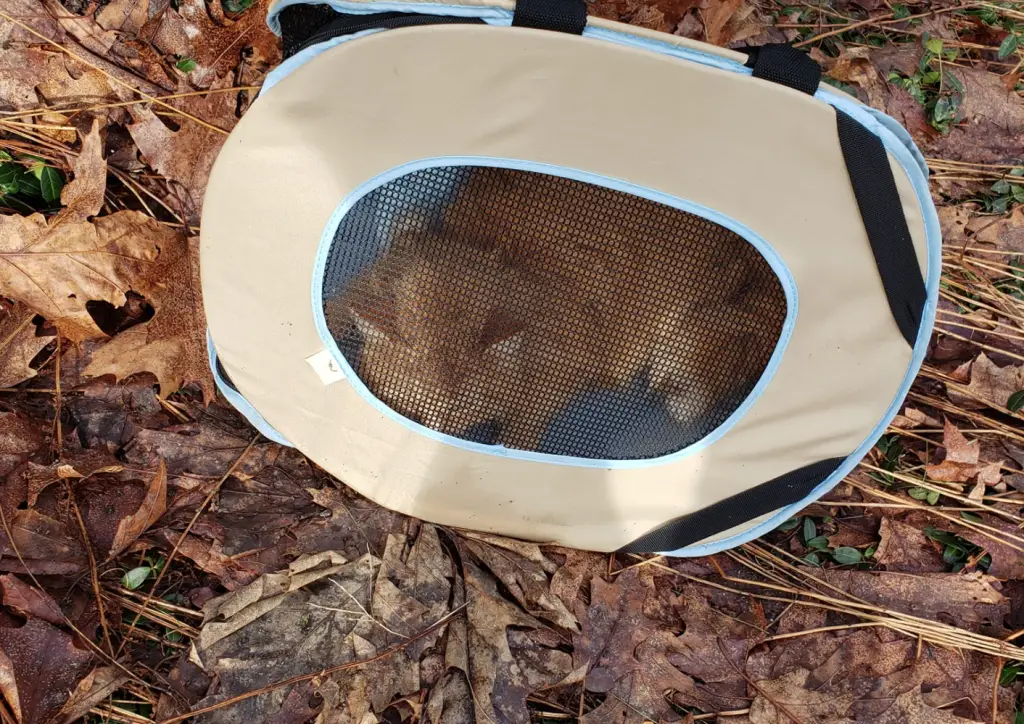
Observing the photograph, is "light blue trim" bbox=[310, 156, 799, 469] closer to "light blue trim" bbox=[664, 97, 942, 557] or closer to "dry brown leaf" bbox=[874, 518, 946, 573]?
"light blue trim" bbox=[664, 97, 942, 557]

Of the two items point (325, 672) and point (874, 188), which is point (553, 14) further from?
point (325, 672)

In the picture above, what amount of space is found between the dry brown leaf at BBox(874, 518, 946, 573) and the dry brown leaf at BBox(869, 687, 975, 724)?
9.6 inches

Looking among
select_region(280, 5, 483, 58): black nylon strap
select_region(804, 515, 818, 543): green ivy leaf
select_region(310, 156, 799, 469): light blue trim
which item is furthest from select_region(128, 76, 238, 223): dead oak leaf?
select_region(804, 515, 818, 543): green ivy leaf

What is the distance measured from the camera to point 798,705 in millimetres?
1296

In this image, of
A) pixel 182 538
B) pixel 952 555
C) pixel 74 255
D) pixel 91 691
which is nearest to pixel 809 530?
pixel 952 555

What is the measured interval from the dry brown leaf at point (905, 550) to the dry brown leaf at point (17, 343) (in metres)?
1.72

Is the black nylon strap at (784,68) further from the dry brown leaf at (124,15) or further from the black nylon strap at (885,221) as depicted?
the dry brown leaf at (124,15)

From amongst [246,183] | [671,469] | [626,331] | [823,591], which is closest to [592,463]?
[671,469]

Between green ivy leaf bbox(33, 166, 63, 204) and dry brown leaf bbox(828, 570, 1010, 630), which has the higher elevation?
green ivy leaf bbox(33, 166, 63, 204)

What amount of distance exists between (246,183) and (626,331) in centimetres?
63

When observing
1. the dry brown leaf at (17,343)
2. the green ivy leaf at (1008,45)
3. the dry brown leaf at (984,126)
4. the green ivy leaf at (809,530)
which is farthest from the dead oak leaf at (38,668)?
the green ivy leaf at (1008,45)

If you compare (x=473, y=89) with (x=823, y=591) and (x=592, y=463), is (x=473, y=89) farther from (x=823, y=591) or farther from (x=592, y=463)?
(x=823, y=591)

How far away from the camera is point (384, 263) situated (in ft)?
3.39

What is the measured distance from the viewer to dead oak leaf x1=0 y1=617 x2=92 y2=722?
3.67 ft
